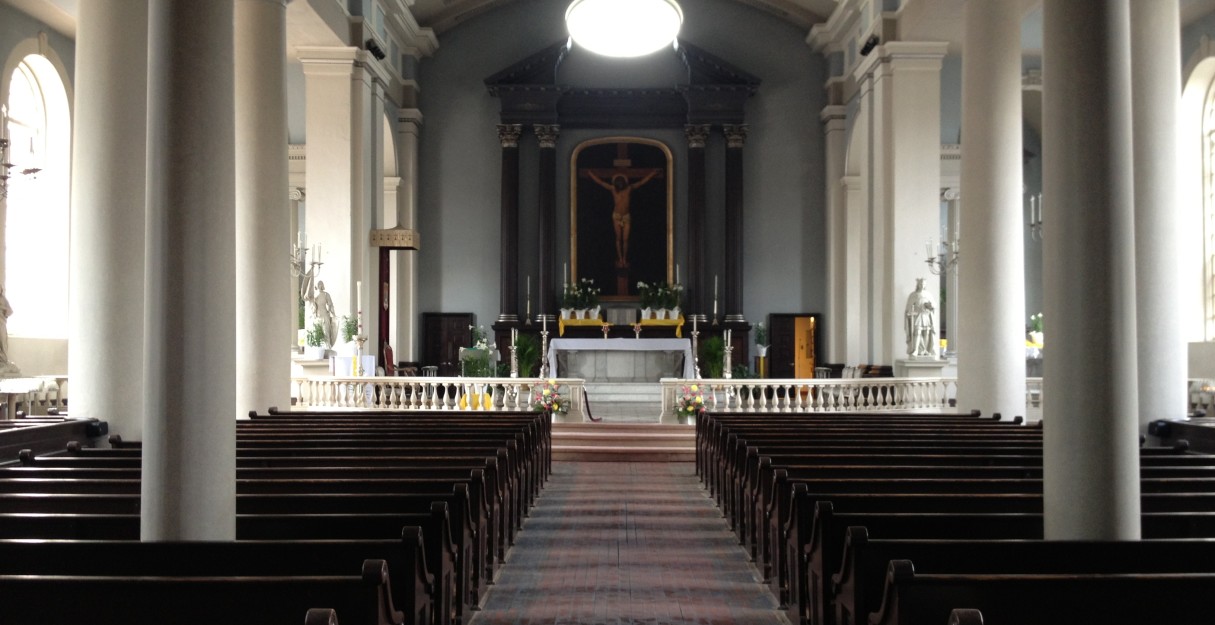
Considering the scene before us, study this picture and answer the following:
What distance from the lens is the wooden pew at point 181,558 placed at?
3811 mm

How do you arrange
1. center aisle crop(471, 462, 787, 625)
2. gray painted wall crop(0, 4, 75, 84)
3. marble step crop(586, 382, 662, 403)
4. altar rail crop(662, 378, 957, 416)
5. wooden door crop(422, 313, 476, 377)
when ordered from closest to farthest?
1. center aisle crop(471, 462, 787, 625)
2. gray painted wall crop(0, 4, 75, 84)
3. altar rail crop(662, 378, 957, 416)
4. marble step crop(586, 382, 662, 403)
5. wooden door crop(422, 313, 476, 377)

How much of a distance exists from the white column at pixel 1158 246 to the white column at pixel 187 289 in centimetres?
693

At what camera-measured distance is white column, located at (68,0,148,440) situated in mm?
8250

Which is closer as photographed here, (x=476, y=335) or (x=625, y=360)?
(x=625, y=360)

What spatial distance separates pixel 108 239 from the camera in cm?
825

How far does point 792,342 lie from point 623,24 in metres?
8.06

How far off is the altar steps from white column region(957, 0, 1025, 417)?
390 centimetres

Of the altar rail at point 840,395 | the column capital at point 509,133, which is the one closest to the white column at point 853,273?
the altar rail at point 840,395

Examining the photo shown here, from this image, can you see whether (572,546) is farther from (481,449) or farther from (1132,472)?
(1132,472)

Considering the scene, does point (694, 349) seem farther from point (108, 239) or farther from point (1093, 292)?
point (1093, 292)

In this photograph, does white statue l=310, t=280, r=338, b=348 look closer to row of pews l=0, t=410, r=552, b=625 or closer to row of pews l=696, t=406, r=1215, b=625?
row of pews l=0, t=410, r=552, b=625

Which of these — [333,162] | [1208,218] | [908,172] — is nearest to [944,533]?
[908,172]

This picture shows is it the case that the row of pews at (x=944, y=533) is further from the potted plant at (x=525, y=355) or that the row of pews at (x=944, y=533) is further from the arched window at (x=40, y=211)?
the arched window at (x=40, y=211)

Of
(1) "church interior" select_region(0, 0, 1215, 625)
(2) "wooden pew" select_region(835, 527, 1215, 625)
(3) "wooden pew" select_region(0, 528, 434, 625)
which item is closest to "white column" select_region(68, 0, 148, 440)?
(1) "church interior" select_region(0, 0, 1215, 625)
